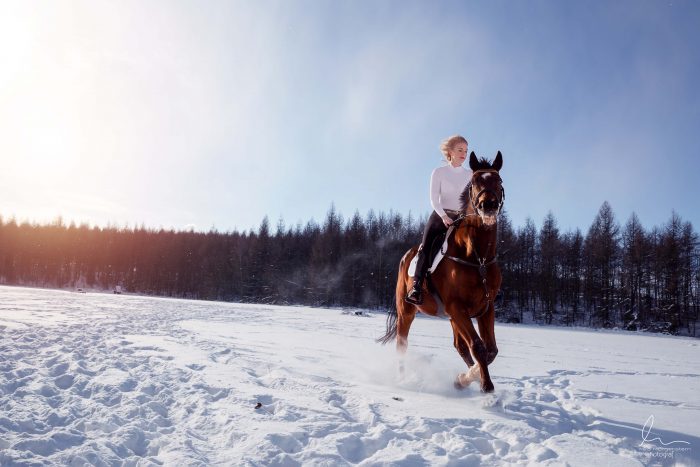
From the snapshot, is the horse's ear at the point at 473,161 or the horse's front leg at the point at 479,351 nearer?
the horse's front leg at the point at 479,351

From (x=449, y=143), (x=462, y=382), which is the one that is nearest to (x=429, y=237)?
(x=449, y=143)

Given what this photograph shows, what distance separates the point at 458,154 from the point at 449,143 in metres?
0.22

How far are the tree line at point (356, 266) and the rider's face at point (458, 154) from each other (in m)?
31.3

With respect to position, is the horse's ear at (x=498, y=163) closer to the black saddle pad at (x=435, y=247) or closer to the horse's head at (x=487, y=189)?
the horse's head at (x=487, y=189)

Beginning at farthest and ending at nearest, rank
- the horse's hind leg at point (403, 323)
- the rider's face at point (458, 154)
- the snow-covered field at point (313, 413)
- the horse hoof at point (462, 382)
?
1. the horse's hind leg at point (403, 323)
2. the rider's face at point (458, 154)
3. the horse hoof at point (462, 382)
4. the snow-covered field at point (313, 413)

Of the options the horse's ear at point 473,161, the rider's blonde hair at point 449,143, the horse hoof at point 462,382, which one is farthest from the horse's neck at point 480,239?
the horse hoof at point 462,382

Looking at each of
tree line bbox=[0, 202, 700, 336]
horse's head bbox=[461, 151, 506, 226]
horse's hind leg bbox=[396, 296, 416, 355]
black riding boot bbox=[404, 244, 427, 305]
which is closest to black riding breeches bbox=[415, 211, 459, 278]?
black riding boot bbox=[404, 244, 427, 305]

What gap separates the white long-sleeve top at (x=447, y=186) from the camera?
5.05 metres

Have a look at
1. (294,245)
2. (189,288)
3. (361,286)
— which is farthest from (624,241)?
(189,288)

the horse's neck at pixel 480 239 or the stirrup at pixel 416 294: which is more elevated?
the horse's neck at pixel 480 239

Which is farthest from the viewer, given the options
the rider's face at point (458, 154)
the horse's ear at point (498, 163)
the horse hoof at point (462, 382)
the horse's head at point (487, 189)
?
the rider's face at point (458, 154)

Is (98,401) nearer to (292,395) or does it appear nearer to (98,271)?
(292,395)

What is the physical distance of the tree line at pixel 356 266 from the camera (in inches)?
1642

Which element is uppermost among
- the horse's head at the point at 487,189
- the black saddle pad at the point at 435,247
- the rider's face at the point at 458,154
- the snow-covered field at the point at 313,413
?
the rider's face at the point at 458,154
